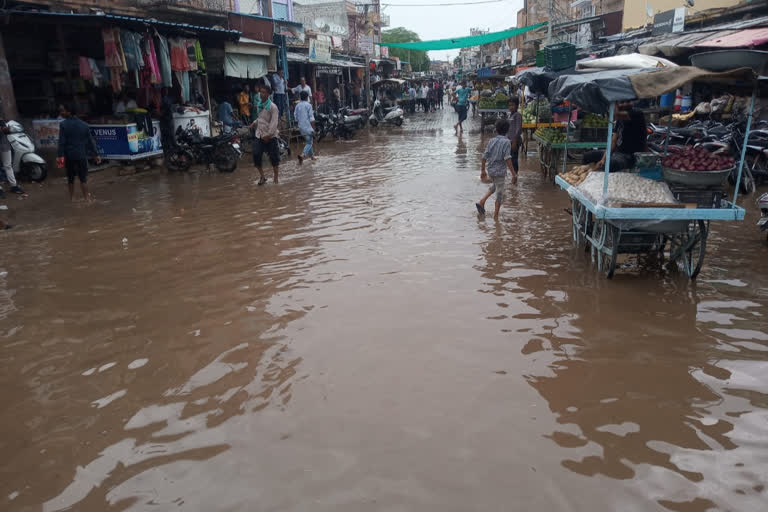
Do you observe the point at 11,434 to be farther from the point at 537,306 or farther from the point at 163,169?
the point at 163,169

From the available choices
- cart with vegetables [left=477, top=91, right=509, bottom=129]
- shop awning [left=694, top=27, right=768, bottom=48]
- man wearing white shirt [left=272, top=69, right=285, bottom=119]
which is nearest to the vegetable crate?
shop awning [left=694, top=27, right=768, bottom=48]

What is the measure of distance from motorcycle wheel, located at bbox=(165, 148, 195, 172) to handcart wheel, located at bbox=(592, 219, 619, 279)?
10.4 metres

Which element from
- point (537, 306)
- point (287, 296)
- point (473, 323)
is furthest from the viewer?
point (287, 296)

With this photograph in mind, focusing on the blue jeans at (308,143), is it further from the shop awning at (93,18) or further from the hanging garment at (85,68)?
the hanging garment at (85,68)

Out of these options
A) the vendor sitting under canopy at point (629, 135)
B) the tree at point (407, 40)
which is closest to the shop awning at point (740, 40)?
the vendor sitting under canopy at point (629, 135)

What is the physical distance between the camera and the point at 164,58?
1302cm

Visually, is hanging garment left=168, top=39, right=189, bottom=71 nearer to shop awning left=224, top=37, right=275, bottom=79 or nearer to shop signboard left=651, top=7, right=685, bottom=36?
shop awning left=224, top=37, right=275, bottom=79

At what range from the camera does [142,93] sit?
13.8 meters

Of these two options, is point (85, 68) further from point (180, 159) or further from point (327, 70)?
point (327, 70)

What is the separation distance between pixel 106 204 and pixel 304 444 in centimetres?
842

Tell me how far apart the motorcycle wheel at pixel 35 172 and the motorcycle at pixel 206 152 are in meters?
2.67

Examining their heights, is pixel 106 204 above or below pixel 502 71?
below

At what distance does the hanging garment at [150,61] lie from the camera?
492 inches

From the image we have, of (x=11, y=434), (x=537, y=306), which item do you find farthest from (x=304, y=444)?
(x=537, y=306)
